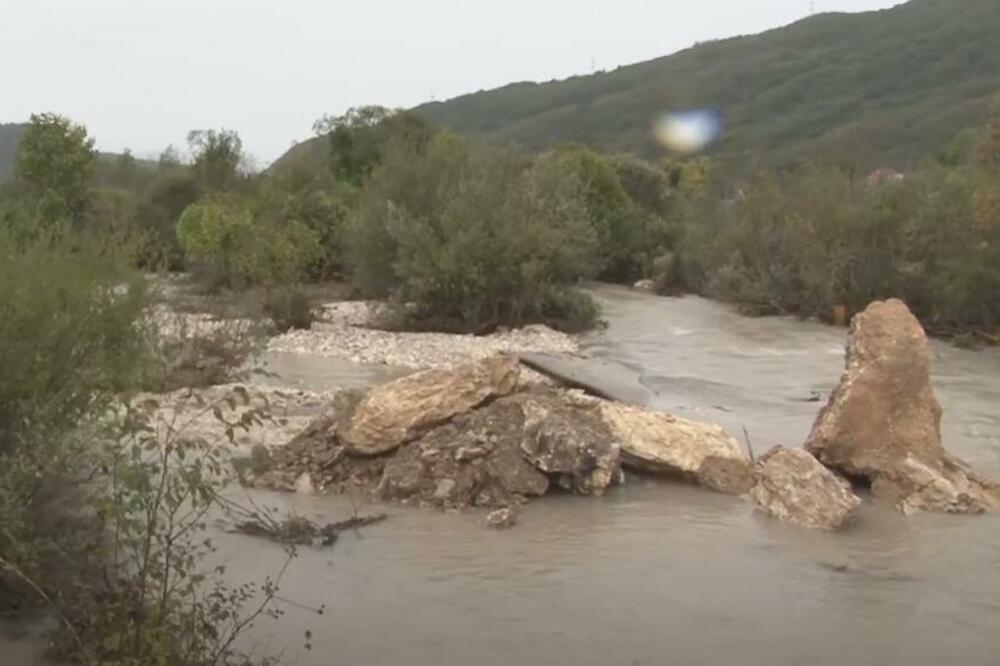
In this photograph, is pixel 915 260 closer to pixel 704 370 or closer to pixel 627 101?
pixel 704 370

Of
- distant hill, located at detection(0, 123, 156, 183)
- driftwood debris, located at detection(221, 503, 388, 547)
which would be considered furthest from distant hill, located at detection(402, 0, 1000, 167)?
driftwood debris, located at detection(221, 503, 388, 547)

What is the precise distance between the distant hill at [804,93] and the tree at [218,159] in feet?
92.6

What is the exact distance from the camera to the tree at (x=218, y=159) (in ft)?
149

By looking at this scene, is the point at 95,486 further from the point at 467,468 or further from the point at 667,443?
the point at 667,443

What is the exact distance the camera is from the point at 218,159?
46781 millimetres

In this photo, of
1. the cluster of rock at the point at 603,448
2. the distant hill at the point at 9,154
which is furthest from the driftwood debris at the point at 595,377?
the distant hill at the point at 9,154

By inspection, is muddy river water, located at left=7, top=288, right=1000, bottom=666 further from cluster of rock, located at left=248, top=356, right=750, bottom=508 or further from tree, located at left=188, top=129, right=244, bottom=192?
tree, located at left=188, top=129, right=244, bottom=192

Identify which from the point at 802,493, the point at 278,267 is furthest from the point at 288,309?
the point at 802,493

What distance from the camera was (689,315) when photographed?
99.7 ft

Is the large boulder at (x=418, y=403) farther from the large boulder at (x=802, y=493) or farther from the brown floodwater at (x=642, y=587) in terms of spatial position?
the large boulder at (x=802, y=493)

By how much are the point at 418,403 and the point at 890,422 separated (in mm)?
4247

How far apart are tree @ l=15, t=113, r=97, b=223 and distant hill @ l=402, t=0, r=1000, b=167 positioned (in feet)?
121

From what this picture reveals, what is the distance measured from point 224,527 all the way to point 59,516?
229 cm

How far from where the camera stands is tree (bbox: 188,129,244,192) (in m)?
45.4
